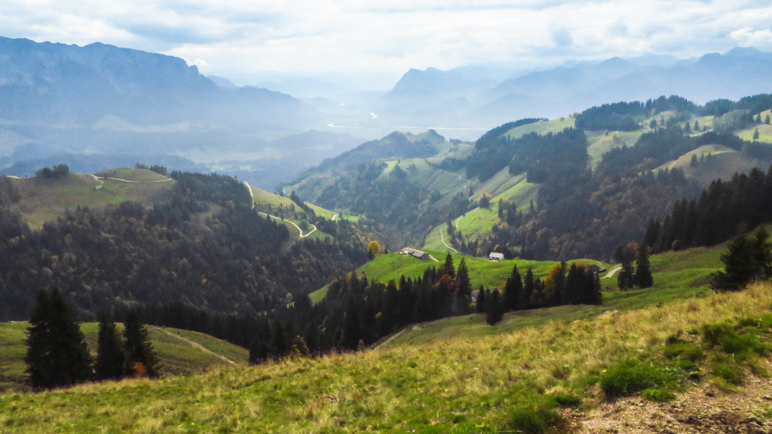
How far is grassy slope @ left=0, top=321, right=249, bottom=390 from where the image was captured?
45.8 m

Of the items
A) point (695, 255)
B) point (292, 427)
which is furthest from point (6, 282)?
point (695, 255)

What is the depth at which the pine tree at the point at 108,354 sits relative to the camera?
152 ft

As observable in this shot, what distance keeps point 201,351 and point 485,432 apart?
79.6 m

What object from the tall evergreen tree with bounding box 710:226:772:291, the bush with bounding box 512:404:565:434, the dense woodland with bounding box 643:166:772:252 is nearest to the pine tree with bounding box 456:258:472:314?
the tall evergreen tree with bounding box 710:226:772:291

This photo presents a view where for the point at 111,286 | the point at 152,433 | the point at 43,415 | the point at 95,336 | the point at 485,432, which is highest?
the point at 485,432

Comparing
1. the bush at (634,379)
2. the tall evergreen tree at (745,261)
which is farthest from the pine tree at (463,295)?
the bush at (634,379)

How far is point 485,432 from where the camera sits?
11.4m

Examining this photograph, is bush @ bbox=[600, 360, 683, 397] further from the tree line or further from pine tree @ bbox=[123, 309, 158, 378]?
pine tree @ bbox=[123, 309, 158, 378]

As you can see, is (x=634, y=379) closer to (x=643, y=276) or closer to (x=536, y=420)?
(x=536, y=420)

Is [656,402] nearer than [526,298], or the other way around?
[656,402]

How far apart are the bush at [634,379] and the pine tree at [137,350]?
52525 millimetres

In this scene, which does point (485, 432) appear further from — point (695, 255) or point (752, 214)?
point (752, 214)

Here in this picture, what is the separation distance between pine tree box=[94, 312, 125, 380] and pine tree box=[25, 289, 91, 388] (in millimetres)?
1190

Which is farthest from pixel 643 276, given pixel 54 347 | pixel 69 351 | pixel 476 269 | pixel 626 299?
pixel 54 347
